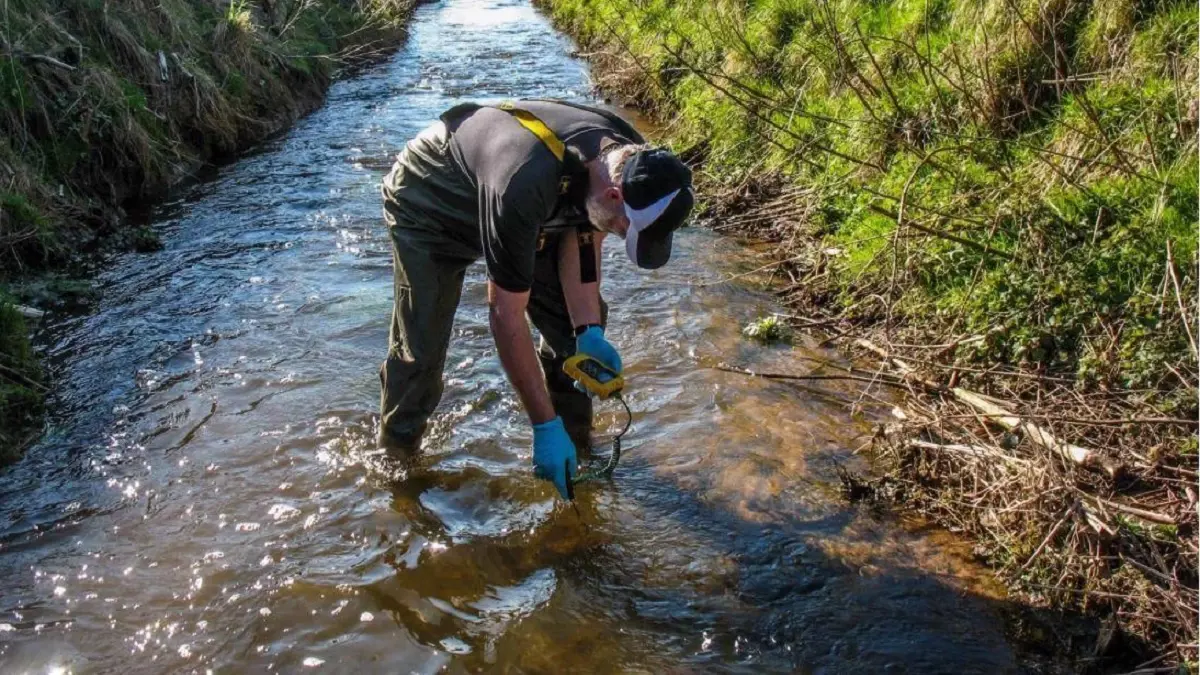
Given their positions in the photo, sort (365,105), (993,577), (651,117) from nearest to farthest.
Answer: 1. (993,577)
2. (651,117)
3. (365,105)

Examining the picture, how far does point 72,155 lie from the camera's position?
7105 mm

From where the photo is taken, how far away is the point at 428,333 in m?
3.86

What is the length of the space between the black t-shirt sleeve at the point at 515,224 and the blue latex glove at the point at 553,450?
571mm

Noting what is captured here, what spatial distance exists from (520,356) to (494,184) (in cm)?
60

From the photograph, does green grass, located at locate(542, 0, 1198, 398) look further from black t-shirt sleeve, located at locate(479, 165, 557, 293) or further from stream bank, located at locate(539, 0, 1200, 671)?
black t-shirt sleeve, located at locate(479, 165, 557, 293)

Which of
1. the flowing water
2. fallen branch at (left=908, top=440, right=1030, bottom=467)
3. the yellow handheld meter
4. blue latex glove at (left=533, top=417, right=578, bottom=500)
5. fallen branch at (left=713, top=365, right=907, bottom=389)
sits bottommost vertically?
the flowing water

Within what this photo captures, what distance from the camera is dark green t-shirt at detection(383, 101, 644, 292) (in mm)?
3025

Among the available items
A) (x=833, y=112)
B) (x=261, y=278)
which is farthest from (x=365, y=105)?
(x=833, y=112)

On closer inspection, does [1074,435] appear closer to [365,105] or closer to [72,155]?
[72,155]

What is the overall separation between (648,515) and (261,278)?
3.74m

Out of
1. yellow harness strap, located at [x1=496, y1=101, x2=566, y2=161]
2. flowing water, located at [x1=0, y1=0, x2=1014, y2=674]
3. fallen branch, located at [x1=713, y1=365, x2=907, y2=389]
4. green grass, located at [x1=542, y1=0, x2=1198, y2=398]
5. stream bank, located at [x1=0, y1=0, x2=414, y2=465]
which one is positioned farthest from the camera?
stream bank, located at [x1=0, y1=0, x2=414, y2=465]

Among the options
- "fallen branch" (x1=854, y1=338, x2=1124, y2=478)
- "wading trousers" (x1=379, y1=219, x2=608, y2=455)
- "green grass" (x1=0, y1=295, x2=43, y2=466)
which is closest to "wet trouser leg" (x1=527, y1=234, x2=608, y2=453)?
"wading trousers" (x1=379, y1=219, x2=608, y2=455)

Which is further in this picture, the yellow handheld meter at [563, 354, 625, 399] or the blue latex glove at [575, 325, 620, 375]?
the blue latex glove at [575, 325, 620, 375]

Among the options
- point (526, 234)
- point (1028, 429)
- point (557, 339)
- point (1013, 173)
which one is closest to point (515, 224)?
point (526, 234)
